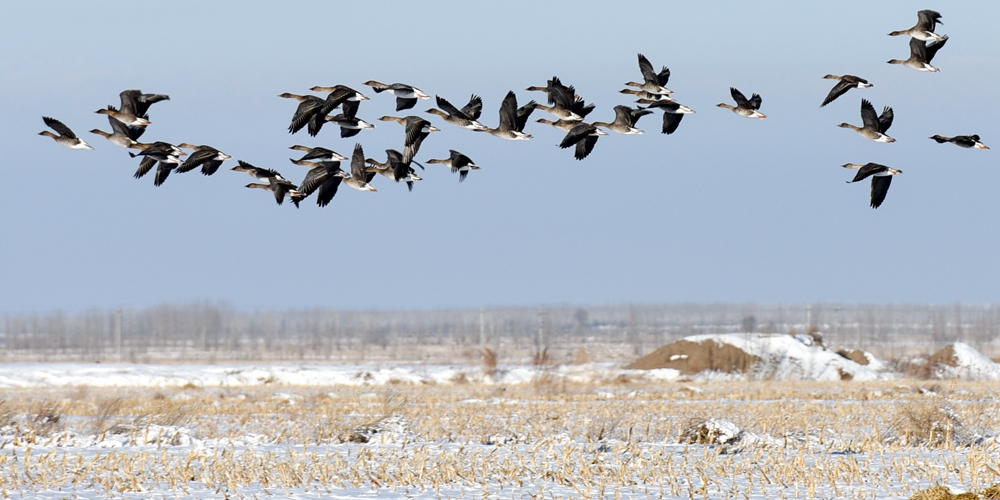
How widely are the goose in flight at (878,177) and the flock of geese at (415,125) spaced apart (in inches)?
0.5

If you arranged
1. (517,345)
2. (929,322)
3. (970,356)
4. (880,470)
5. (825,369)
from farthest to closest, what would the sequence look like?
1. (929,322)
2. (517,345)
3. (970,356)
4. (825,369)
5. (880,470)

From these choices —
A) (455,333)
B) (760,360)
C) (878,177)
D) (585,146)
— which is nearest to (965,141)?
(878,177)

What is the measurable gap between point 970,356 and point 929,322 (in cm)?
10683

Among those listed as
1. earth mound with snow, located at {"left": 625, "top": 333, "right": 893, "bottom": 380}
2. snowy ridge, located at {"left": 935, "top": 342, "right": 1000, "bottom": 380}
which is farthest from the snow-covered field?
snowy ridge, located at {"left": 935, "top": 342, "right": 1000, "bottom": 380}

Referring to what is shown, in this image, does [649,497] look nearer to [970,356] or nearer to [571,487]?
[571,487]

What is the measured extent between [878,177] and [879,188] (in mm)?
319

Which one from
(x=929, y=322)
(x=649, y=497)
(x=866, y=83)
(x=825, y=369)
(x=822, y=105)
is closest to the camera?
(x=649, y=497)

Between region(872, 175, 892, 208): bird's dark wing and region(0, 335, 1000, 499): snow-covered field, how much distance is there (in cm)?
313

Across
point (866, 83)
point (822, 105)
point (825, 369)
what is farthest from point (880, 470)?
point (825, 369)

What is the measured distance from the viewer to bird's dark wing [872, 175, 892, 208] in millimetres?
15703

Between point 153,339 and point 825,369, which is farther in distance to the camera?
point 153,339

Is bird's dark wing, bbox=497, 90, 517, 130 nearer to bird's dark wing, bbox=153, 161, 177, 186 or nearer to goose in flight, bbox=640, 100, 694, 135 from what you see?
goose in flight, bbox=640, 100, 694, 135

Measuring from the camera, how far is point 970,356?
48156 mm

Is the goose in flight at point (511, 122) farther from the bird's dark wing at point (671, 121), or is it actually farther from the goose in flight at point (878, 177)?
the goose in flight at point (878, 177)
